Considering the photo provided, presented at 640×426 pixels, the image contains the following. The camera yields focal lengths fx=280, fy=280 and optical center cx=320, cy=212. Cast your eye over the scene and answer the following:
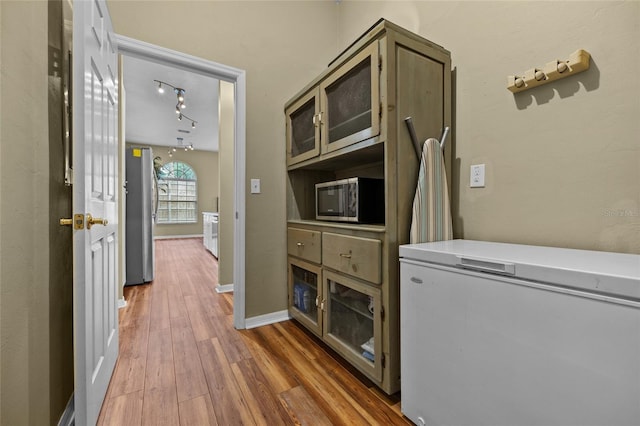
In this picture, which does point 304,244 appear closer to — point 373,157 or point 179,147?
point 373,157

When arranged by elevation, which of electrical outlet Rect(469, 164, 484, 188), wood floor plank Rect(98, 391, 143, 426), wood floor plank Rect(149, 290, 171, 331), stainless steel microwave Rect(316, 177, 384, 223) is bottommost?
wood floor plank Rect(98, 391, 143, 426)

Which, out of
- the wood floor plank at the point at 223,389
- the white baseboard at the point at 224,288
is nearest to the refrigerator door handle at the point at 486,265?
the wood floor plank at the point at 223,389

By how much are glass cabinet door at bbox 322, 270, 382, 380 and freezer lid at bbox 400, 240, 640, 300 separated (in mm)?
444

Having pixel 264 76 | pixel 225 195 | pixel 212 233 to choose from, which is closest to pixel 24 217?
pixel 264 76

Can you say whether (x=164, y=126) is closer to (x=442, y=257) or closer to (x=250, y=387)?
(x=250, y=387)

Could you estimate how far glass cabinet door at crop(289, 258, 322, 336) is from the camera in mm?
1875

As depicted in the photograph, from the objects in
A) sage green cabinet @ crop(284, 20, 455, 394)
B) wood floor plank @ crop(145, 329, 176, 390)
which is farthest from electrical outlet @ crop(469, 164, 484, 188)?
wood floor plank @ crop(145, 329, 176, 390)

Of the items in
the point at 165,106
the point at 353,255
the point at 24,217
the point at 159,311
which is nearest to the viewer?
the point at 24,217

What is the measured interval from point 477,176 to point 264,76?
1767mm

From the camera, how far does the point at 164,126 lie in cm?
623

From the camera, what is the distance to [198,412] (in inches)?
50.9

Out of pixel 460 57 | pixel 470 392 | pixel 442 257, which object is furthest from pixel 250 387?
pixel 460 57

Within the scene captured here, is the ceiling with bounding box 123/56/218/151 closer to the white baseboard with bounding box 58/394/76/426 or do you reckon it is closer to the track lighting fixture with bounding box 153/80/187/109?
the track lighting fixture with bounding box 153/80/187/109

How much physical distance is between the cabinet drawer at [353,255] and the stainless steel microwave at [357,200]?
6.2 inches
